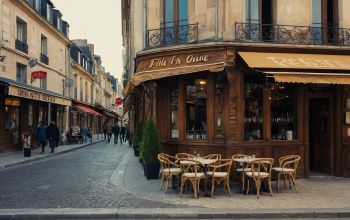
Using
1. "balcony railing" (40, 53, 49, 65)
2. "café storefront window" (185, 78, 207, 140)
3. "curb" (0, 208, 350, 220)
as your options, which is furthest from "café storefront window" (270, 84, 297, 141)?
"balcony railing" (40, 53, 49, 65)

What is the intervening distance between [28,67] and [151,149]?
14.9 metres

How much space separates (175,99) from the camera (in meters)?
12.4

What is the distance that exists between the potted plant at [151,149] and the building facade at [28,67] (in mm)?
8174

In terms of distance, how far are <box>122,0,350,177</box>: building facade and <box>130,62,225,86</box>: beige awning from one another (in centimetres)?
3

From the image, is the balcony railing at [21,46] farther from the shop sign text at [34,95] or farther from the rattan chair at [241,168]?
the rattan chair at [241,168]

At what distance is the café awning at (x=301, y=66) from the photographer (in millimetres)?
10469

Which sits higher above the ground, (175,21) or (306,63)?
(175,21)

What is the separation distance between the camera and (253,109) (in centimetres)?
1159

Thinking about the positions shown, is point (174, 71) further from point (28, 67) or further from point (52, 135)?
point (28, 67)

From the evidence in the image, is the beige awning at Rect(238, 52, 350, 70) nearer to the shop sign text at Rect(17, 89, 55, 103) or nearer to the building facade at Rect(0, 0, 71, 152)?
the building facade at Rect(0, 0, 71, 152)

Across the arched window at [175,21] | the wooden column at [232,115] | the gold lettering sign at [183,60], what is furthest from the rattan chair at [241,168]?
the arched window at [175,21]

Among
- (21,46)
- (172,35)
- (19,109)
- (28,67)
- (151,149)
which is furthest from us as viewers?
(28,67)

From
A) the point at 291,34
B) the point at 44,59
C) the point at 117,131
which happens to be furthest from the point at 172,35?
the point at 117,131

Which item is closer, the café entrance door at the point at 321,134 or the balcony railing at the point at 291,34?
the balcony railing at the point at 291,34
